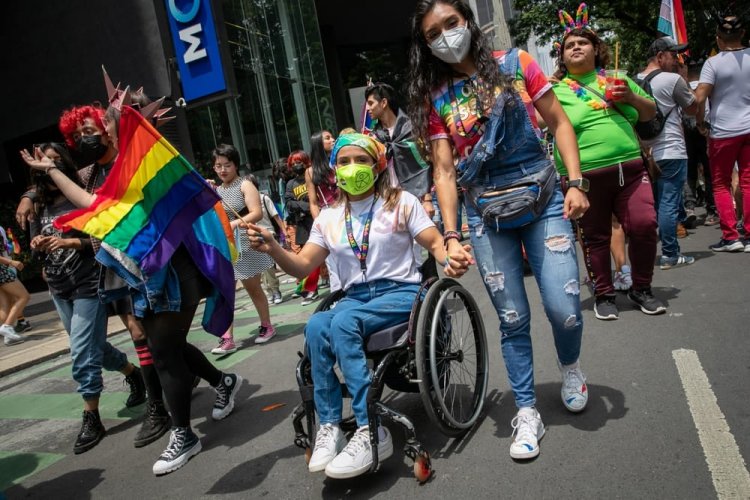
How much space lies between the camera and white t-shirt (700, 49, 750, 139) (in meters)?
5.44

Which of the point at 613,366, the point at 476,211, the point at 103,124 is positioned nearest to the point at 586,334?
the point at 613,366

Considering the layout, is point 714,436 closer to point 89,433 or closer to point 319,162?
point 89,433

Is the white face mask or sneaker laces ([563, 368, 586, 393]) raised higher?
the white face mask

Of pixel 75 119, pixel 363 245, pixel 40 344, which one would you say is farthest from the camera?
pixel 40 344

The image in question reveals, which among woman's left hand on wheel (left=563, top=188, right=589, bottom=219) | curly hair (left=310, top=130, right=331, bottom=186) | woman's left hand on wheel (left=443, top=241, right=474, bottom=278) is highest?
curly hair (left=310, top=130, right=331, bottom=186)

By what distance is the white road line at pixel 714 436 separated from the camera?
2.12 m

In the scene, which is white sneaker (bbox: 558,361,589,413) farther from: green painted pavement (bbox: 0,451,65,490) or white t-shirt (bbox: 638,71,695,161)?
white t-shirt (bbox: 638,71,695,161)

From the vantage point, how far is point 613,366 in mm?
3424

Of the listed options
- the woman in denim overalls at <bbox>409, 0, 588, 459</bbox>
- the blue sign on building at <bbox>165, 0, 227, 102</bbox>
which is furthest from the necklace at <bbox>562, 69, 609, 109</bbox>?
the blue sign on building at <bbox>165, 0, 227, 102</bbox>

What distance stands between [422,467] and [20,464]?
276 centimetres

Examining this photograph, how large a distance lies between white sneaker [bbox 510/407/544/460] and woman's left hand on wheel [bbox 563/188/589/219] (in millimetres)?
930

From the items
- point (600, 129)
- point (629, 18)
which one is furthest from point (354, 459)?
point (629, 18)

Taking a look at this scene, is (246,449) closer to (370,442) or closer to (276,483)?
(276,483)

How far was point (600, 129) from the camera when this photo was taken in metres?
4.18
